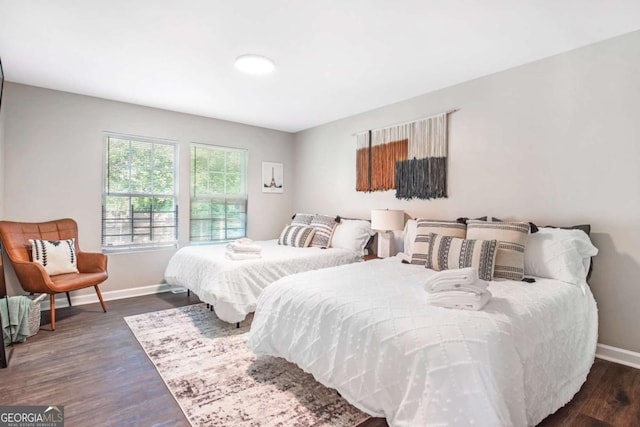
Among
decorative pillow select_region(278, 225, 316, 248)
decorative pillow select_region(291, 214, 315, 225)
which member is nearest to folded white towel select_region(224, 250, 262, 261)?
decorative pillow select_region(278, 225, 316, 248)

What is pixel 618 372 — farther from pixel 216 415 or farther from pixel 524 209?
pixel 216 415

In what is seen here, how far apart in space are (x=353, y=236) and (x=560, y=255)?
2.17m

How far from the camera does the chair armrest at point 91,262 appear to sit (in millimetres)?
3543

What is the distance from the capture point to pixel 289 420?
1810 millimetres

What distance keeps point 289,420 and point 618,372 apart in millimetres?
2348

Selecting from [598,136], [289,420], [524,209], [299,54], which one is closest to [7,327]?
[289,420]

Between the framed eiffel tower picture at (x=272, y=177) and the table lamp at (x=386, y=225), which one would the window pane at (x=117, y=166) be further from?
the table lamp at (x=386, y=225)

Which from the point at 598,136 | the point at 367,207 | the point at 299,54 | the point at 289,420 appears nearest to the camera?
the point at 289,420

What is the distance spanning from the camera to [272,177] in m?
5.44

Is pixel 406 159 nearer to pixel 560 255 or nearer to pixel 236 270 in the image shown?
pixel 560 255

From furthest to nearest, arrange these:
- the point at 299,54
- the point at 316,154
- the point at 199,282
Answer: the point at 316,154 < the point at 199,282 < the point at 299,54
